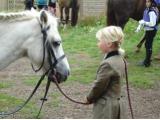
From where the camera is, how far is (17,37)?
472 centimetres

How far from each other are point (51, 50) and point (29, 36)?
0.83 ft

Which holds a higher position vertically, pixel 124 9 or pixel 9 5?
pixel 124 9

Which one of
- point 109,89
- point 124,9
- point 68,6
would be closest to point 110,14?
point 124,9

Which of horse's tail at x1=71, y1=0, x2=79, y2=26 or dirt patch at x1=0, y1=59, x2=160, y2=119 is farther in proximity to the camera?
horse's tail at x1=71, y1=0, x2=79, y2=26

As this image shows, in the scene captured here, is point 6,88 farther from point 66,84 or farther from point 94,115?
point 94,115

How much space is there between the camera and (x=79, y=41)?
14.5 meters

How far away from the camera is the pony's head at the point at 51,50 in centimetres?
467

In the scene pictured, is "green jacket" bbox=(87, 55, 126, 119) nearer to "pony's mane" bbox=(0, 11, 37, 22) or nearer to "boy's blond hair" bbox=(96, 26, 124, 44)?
"boy's blond hair" bbox=(96, 26, 124, 44)

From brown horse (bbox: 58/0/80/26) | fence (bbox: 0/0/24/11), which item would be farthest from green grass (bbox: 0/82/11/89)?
fence (bbox: 0/0/24/11)

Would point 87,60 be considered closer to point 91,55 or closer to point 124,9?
point 91,55

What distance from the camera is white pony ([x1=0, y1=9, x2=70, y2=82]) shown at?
4.69 m

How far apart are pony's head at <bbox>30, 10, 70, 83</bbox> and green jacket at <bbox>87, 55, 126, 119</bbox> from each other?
2.00ft

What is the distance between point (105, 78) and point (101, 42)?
0.32 metres

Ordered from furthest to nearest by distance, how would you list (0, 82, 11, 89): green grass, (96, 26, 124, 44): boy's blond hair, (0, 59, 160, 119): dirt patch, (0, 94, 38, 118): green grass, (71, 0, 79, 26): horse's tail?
(71, 0, 79, 26): horse's tail < (0, 82, 11, 89): green grass < (0, 59, 160, 119): dirt patch < (0, 94, 38, 118): green grass < (96, 26, 124, 44): boy's blond hair
